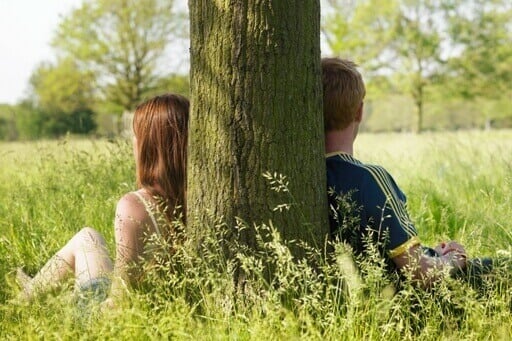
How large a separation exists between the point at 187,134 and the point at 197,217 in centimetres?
52

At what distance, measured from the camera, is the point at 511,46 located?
28172 millimetres

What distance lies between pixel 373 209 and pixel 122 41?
2672 centimetres

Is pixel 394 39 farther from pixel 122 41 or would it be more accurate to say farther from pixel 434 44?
pixel 122 41

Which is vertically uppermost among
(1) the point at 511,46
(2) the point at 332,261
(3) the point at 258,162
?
(1) the point at 511,46

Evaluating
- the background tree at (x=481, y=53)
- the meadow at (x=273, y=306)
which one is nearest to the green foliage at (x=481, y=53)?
the background tree at (x=481, y=53)

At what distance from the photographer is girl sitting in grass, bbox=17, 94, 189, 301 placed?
9.12 feet

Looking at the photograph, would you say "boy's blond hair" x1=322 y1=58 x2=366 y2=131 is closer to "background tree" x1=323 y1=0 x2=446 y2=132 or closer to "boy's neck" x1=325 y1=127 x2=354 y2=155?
"boy's neck" x1=325 y1=127 x2=354 y2=155

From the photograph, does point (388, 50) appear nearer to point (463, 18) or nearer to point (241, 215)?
point (463, 18)

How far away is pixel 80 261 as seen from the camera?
3096 millimetres

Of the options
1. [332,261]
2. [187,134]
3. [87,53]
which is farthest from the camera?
[87,53]

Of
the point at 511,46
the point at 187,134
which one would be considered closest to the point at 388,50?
the point at 511,46

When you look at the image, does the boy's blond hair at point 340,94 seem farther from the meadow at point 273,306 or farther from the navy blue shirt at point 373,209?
the meadow at point 273,306

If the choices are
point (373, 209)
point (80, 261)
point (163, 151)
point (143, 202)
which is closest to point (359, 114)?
point (373, 209)

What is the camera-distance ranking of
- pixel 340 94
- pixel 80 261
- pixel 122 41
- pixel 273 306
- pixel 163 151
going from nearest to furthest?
pixel 273 306
pixel 340 94
pixel 163 151
pixel 80 261
pixel 122 41
